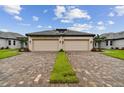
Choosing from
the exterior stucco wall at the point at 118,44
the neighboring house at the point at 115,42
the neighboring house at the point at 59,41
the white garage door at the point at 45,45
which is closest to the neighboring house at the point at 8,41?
the neighboring house at the point at 59,41

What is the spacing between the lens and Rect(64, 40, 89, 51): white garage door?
22703 mm

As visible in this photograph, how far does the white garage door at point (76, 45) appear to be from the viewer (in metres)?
22.7

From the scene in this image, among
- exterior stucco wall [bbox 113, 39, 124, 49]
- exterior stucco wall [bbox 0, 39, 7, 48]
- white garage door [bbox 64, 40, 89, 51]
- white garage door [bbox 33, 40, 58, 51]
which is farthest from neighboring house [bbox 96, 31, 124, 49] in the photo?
exterior stucco wall [bbox 0, 39, 7, 48]

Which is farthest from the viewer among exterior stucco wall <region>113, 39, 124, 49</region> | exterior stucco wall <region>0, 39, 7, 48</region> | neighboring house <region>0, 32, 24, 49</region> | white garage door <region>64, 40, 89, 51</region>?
neighboring house <region>0, 32, 24, 49</region>

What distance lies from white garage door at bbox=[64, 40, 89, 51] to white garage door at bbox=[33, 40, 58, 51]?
5.52 feet

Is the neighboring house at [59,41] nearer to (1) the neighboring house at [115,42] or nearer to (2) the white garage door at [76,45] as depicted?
(2) the white garage door at [76,45]

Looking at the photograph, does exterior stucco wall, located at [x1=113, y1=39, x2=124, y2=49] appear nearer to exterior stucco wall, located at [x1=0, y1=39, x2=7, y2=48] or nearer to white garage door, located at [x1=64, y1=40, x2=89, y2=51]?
white garage door, located at [x1=64, y1=40, x2=89, y2=51]

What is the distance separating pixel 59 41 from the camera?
2278 centimetres
